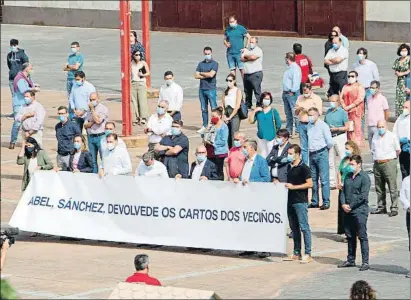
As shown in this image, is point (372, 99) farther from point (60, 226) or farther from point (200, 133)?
point (60, 226)

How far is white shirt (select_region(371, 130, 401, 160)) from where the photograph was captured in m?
20.4

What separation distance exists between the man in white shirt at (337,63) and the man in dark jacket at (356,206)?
11.5 meters

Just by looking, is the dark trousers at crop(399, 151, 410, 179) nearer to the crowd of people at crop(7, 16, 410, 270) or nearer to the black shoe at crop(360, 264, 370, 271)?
the crowd of people at crop(7, 16, 410, 270)

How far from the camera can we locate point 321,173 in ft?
69.3

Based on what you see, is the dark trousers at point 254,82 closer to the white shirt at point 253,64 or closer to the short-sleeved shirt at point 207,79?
the white shirt at point 253,64

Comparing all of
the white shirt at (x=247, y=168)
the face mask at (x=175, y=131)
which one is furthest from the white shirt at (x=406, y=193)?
the face mask at (x=175, y=131)

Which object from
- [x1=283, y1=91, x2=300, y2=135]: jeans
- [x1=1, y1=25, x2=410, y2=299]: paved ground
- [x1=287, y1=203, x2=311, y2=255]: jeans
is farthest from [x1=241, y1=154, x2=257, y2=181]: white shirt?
[x1=283, y1=91, x2=300, y2=135]: jeans

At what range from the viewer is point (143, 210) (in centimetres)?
1944

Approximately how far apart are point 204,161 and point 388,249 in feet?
9.49

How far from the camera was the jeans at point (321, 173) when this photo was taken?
2108 cm

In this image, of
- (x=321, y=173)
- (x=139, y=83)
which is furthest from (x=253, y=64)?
(x=321, y=173)

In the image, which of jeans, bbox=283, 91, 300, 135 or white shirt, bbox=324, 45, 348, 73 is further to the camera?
white shirt, bbox=324, 45, 348, 73

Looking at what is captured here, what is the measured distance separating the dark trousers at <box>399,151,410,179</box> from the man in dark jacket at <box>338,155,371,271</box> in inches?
124

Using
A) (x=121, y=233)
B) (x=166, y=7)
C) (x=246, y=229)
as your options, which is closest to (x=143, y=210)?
(x=121, y=233)
